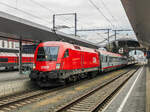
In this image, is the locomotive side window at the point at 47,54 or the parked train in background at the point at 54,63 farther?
the locomotive side window at the point at 47,54

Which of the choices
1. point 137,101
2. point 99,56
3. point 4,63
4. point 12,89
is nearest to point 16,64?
point 4,63

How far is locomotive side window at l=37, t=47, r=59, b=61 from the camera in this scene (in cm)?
1301

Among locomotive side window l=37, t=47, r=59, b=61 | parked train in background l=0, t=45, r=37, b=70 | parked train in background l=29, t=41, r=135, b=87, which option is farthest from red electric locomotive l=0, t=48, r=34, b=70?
locomotive side window l=37, t=47, r=59, b=61

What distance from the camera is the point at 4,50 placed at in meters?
31.3

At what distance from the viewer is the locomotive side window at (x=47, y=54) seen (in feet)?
42.7

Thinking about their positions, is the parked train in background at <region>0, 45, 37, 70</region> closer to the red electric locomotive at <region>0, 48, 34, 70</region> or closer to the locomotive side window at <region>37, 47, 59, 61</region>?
the red electric locomotive at <region>0, 48, 34, 70</region>

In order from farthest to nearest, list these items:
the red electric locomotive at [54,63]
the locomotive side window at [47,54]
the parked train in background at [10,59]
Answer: the parked train in background at [10,59]
the locomotive side window at [47,54]
the red electric locomotive at [54,63]

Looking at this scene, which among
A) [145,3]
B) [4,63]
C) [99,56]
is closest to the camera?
[145,3]

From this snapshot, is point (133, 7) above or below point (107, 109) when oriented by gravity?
above

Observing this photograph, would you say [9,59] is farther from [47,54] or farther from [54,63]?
[54,63]

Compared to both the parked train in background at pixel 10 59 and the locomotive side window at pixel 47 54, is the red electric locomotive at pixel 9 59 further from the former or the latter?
the locomotive side window at pixel 47 54

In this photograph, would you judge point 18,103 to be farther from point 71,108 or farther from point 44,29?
point 44,29

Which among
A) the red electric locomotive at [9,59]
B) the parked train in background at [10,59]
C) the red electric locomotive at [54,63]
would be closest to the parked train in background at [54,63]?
the red electric locomotive at [54,63]

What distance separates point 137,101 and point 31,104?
511 centimetres
